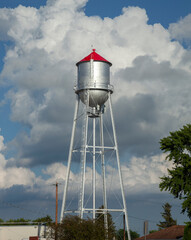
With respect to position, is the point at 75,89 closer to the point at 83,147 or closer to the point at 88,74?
the point at 88,74

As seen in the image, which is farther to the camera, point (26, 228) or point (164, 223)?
point (164, 223)

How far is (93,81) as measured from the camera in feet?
148

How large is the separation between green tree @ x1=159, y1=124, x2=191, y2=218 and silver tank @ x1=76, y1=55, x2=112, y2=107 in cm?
812

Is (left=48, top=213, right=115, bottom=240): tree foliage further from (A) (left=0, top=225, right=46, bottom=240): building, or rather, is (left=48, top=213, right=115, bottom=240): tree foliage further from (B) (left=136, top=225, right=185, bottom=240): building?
(B) (left=136, top=225, right=185, bottom=240): building

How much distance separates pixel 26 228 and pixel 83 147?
18029 mm

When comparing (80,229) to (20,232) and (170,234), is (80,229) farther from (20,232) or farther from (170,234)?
(170,234)

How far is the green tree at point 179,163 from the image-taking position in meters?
39.0

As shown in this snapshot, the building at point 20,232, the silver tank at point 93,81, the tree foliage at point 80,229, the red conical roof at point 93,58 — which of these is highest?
the red conical roof at point 93,58

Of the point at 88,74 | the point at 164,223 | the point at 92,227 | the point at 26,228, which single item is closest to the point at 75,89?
the point at 88,74

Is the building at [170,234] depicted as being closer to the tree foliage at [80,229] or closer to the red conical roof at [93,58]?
the tree foliage at [80,229]

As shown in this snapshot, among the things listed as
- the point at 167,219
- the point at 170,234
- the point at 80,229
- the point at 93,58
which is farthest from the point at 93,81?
the point at 167,219

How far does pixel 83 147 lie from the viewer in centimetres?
4325

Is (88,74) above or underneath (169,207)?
underneath

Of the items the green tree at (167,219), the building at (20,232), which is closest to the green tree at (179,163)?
the building at (20,232)
